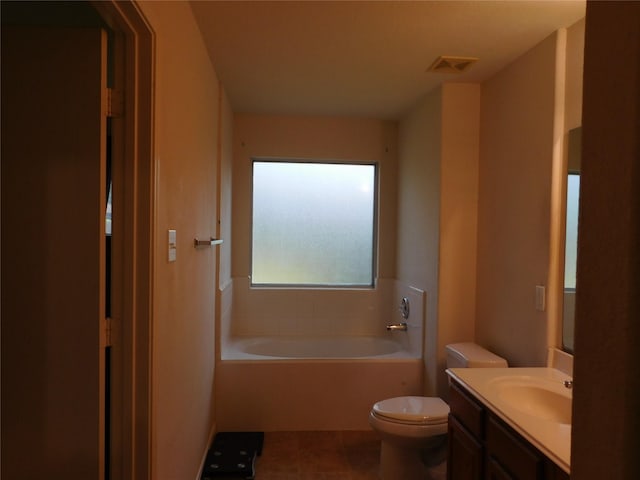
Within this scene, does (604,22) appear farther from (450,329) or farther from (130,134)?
(450,329)

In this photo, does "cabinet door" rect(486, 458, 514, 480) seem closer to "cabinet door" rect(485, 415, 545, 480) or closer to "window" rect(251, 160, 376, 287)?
"cabinet door" rect(485, 415, 545, 480)

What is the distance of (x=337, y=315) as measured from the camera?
3.78 meters

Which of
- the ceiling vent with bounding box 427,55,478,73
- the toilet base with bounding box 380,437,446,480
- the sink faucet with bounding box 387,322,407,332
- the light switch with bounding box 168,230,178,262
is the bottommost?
the toilet base with bounding box 380,437,446,480

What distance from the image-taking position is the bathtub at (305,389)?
9.86 feet

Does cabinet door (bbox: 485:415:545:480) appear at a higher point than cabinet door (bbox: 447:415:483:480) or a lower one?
higher

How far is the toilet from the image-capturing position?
87.0 inches

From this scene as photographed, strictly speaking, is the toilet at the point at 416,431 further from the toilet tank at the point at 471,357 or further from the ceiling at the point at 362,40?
the ceiling at the point at 362,40

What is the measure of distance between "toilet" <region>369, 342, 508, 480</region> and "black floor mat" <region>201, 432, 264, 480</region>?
80cm

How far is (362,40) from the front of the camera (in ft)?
7.07

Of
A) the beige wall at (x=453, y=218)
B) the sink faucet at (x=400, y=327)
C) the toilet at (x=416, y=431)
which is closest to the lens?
the toilet at (x=416, y=431)

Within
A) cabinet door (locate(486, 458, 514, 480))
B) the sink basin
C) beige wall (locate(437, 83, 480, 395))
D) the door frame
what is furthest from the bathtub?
the door frame

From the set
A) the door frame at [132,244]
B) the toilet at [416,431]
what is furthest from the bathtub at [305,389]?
the door frame at [132,244]

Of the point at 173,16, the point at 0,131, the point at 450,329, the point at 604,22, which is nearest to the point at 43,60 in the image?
the point at 0,131

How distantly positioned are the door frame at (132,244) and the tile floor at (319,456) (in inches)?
56.0
